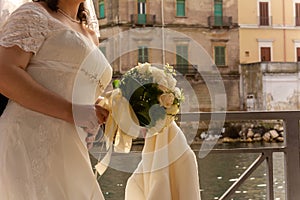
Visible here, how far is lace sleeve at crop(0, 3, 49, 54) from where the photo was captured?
129 cm

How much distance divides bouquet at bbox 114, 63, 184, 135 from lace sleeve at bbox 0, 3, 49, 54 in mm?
255

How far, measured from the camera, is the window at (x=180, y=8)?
20.7 metres

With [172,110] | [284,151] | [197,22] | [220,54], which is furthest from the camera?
[197,22]


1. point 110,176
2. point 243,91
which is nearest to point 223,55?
point 243,91

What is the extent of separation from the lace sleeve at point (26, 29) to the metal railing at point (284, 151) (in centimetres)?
98

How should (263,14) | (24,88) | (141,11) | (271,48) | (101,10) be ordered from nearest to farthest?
1. (24,88)
2. (101,10)
3. (141,11)
4. (271,48)
5. (263,14)

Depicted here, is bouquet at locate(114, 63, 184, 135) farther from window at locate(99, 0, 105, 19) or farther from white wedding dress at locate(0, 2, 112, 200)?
window at locate(99, 0, 105, 19)

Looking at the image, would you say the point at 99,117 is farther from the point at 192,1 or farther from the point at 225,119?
the point at 192,1

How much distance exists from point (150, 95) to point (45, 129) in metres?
0.28

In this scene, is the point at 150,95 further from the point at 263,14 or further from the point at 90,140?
the point at 263,14

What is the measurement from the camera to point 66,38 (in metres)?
1.36

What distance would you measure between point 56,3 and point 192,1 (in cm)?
2011

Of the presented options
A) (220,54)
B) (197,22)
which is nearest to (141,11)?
(197,22)

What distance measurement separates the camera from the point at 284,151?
2.33m
